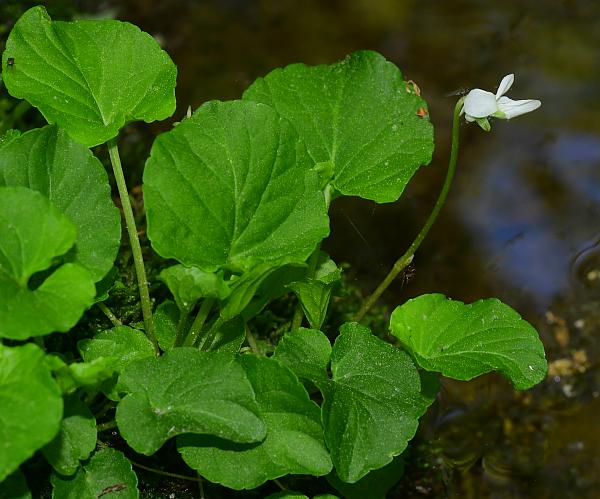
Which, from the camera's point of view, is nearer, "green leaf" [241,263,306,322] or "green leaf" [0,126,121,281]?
"green leaf" [0,126,121,281]

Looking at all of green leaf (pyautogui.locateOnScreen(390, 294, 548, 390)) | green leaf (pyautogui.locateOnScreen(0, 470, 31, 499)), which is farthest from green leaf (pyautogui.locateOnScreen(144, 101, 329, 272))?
green leaf (pyautogui.locateOnScreen(0, 470, 31, 499))

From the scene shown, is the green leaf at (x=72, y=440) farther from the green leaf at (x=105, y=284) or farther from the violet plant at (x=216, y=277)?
the green leaf at (x=105, y=284)

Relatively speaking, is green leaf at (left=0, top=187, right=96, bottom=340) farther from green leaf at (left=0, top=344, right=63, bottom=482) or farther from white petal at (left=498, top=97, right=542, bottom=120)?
white petal at (left=498, top=97, right=542, bottom=120)

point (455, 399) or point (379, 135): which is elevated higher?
point (379, 135)

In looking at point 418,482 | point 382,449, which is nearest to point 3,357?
point 382,449

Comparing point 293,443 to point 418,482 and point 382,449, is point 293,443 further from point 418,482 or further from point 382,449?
point 418,482

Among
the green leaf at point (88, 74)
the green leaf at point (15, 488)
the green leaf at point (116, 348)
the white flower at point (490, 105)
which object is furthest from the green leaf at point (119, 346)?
the white flower at point (490, 105)

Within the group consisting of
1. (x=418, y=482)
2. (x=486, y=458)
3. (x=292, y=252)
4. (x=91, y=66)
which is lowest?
(x=486, y=458)
